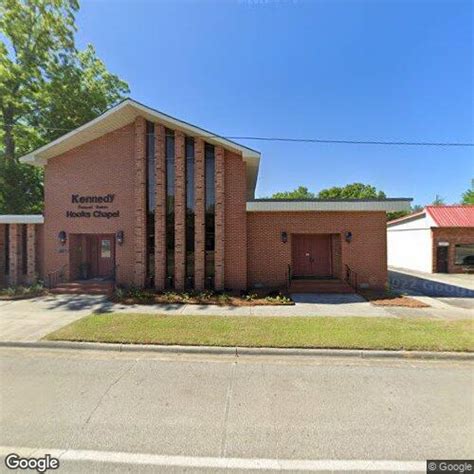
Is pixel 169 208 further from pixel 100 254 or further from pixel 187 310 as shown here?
pixel 187 310

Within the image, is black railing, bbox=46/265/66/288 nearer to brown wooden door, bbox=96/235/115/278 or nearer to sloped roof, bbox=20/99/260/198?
brown wooden door, bbox=96/235/115/278

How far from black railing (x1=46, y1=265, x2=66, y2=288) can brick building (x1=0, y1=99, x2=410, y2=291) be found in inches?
1.8

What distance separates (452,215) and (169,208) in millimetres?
20925

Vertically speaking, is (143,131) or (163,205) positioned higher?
(143,131)

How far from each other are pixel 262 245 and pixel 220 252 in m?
1.90

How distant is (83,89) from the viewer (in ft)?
68.1

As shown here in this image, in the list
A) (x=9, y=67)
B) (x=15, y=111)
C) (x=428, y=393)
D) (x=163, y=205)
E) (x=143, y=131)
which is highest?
(x=9, y=67)

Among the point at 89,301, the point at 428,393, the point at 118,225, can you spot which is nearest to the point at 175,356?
the point at 428,393

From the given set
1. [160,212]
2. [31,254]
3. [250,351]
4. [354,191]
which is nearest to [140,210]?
[160,212]

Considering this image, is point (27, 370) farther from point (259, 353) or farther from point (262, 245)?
point (262, 245)

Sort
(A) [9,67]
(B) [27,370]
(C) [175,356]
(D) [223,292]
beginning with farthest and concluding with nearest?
(A) [9,67], (D) [223,292], (C) [175,356], (B) [27,370]

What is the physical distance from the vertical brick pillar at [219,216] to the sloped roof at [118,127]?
25.1 inches

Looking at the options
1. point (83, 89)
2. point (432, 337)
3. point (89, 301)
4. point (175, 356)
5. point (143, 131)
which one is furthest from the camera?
point (83, 89)

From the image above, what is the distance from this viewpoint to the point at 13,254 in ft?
42.6
